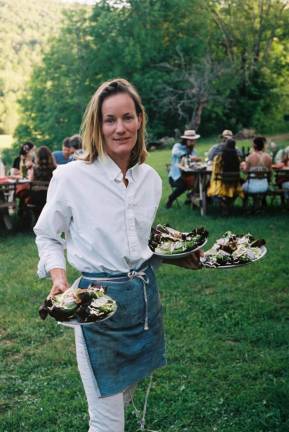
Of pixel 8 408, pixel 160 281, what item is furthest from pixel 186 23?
pixel 8 408

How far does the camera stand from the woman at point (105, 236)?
91.7 inches

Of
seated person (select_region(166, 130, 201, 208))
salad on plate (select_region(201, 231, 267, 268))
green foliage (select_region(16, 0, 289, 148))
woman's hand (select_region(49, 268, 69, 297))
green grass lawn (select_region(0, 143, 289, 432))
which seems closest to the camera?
woman's hand (select_region(49, 268, 69, 297))

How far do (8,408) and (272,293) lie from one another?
328cm

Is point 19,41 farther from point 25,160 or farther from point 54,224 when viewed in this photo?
point 54,224

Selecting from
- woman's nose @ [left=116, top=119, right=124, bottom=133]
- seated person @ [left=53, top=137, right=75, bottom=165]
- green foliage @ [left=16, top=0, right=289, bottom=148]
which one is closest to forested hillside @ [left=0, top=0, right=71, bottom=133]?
green foliage @ [left=16, top=0, right=289, bottom=148]

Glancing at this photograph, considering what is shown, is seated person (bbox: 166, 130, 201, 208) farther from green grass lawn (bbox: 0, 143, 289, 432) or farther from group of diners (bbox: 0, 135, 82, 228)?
green grass lawn (bbox: 0, 143, 289, 432)

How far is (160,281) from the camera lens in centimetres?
687

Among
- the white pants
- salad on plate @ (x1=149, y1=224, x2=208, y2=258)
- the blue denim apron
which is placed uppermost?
salad on plate @ (x1=149, y1=224, x2=208, y2=258)

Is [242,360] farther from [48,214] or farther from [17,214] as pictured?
[17,214]

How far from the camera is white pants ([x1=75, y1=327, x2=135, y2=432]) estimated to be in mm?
2314

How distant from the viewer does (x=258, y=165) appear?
33.9ft

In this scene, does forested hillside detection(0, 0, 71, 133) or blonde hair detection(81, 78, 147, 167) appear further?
forested hillside detection(0, 0, 71, 133)

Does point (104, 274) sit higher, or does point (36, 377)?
point (104, 274)

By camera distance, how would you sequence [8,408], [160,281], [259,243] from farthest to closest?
[160,281]
[8,408]
[259,243]
